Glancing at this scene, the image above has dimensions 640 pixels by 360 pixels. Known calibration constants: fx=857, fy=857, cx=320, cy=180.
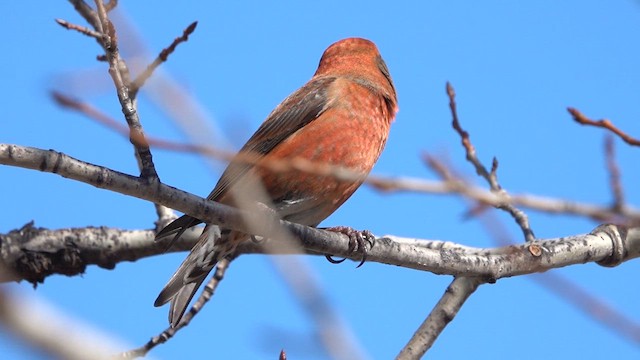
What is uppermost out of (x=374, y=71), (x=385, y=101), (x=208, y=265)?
(x=374, y=71)

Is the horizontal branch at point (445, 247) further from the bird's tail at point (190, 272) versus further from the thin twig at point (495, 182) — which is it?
the bird's tail at point (190, 272)

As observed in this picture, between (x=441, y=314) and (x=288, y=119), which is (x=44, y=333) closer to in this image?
(x=441, y=314)

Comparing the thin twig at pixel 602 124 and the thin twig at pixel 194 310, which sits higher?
the thin twig at pixel 194 310

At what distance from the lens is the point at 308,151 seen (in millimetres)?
5426

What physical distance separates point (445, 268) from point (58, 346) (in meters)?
3.46

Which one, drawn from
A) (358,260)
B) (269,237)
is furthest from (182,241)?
(269,237)

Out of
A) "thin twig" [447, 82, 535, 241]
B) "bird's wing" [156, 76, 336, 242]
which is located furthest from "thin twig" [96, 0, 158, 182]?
"thin twig" [447, 82, 535, 241]

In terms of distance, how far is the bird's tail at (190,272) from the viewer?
5160mm

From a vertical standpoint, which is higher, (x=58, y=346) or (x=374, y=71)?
(x=374, y=71)

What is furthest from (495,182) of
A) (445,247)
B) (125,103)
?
(125,103)

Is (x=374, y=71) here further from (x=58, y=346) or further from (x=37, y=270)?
(x=58, y=346)

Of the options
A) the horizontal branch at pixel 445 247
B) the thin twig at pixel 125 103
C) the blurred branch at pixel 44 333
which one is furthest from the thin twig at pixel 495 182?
the blurred branch at pixel 44 333

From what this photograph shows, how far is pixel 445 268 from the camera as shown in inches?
176

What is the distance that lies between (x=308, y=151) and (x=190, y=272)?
1053 mm
